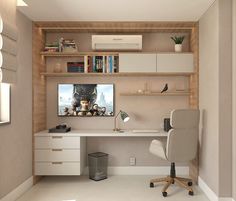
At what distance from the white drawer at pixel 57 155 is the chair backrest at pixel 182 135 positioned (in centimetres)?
139

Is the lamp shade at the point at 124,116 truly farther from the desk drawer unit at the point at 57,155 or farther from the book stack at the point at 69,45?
the book stack at the point at 69,45

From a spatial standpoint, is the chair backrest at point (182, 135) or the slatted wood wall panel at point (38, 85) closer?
the chair backrest at point (182, 135)

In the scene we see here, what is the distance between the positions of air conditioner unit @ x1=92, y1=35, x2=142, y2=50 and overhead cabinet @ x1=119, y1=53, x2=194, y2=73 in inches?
5.8

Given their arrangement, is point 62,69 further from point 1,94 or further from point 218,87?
point 218,87

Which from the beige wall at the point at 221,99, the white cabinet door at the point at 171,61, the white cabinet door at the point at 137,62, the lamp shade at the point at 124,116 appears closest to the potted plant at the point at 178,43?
the white cabinet door at the point at 171,61

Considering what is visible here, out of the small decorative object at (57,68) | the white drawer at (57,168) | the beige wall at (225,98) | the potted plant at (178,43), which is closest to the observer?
the beige wall at (225,98)

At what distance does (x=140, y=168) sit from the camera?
4.42m

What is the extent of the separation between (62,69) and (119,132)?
1.51m

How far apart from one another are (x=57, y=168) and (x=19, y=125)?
907 millimetres

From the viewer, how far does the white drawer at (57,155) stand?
3859 mm

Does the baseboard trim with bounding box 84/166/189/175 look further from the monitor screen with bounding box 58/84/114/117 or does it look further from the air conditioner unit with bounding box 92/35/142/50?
the air conditioner unit with bounding box 92/35/142/50

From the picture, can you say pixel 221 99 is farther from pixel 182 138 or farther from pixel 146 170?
pixel 146 170

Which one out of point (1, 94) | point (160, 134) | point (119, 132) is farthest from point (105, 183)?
point (1, 94)

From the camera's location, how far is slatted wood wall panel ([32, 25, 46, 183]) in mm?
3963
